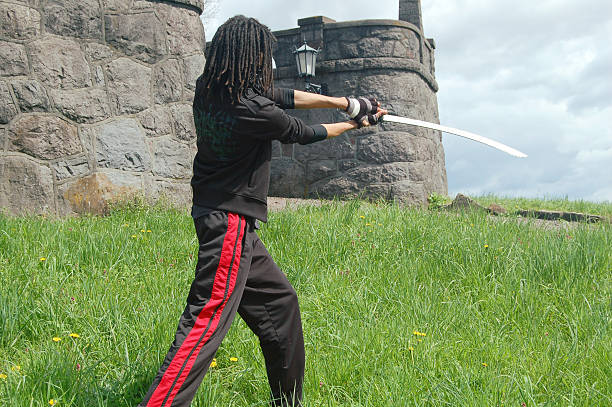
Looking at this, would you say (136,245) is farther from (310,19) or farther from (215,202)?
(310,19)

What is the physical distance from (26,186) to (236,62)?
388 cm

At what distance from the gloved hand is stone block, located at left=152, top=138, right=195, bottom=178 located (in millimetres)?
3496

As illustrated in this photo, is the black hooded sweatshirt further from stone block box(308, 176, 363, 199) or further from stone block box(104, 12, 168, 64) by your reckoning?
stone block box(308, 176, 363, 199)

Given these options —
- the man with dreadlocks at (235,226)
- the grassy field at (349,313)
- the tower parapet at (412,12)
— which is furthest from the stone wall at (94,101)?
the tower parapet at (412,12)

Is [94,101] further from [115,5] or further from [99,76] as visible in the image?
[115,5]

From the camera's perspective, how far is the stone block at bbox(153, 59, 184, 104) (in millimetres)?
6047

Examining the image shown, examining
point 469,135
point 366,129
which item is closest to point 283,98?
point 469,135

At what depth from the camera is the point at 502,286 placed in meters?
3.71

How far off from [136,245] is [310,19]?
20.7ft

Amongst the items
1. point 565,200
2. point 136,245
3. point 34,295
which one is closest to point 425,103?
point 565,200

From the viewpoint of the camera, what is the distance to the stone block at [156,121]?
595 centimetres

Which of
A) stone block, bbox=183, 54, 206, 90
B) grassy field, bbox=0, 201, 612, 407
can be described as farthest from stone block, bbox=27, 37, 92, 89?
grassy field, bbox=0, 201, 612, 407

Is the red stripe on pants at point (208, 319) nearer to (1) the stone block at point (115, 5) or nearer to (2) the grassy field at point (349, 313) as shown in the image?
(2) the grassy field at point (349, 313)

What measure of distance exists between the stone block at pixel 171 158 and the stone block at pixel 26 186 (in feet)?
3.70
